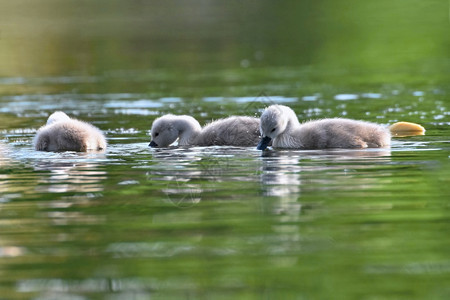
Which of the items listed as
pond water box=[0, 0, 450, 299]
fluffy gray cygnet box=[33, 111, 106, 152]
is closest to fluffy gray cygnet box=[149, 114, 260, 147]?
pond water box=[0, 0, 450, 299]

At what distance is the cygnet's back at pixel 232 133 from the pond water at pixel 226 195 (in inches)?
13.5

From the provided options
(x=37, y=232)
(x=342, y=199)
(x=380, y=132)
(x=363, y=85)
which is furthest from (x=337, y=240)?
(x=363, y=85)

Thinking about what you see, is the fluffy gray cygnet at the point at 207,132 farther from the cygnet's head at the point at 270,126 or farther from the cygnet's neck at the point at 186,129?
the cygnet's head at the point at 270,126

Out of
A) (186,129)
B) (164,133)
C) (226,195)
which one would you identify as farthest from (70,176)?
(186,129)

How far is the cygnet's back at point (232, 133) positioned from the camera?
450 inches

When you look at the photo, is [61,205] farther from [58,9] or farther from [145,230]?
[58,9]

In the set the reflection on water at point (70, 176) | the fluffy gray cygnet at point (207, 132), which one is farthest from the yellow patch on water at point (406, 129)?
the reflection on water at point (70, 176)

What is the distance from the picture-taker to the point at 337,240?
6.51 m

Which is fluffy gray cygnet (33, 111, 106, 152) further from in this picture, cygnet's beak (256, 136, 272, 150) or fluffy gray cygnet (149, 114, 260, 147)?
cygnet's beak (256, 136, 272, 150)

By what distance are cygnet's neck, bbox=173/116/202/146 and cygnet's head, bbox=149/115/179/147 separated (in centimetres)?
5

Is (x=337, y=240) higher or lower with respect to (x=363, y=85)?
lower

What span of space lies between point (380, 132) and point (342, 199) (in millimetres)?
3070

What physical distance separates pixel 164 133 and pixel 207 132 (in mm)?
589

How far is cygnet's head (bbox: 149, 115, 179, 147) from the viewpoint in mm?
11893
